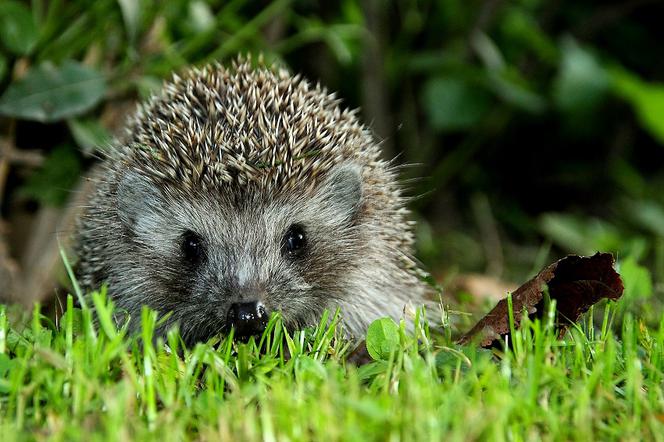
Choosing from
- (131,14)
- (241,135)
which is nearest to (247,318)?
(241,135)

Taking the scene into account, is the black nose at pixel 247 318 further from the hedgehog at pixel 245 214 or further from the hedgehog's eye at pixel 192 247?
the hedgehog's eye at pixel 192 247

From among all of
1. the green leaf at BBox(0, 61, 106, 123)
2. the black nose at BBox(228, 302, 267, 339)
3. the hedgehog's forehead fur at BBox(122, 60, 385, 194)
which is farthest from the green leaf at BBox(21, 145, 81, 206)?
the black nose at BBox(228, 302, 267, 339)

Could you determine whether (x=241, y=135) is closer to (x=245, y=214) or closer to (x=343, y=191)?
(x=245, y=214)

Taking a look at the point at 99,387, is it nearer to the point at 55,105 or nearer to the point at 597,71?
the point at 55,105

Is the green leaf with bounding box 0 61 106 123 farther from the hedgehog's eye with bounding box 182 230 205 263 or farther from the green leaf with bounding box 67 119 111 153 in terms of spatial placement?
the hedgehog's eye with bounding box 182 230 205 263

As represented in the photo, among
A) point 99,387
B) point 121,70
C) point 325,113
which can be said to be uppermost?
point 121,70

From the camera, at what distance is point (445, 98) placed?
14.5 feet

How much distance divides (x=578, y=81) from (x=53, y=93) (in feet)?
8.55

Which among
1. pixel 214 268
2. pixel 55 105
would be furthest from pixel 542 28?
pixel 214 268

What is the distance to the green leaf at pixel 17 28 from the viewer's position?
2926 mm

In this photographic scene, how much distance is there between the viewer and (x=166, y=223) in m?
2.46

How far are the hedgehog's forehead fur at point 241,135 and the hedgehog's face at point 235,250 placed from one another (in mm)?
56

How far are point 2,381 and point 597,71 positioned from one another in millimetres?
3599

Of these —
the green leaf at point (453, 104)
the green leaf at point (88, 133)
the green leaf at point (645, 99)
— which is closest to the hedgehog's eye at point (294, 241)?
the green leaf at point (88, 133)
